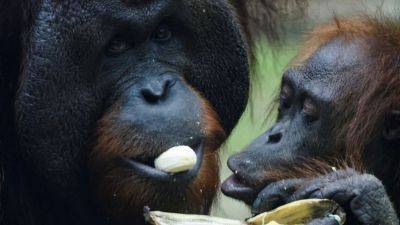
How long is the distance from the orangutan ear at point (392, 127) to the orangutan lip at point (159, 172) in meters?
0.57

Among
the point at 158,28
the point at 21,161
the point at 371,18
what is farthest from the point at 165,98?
the point at 371,18

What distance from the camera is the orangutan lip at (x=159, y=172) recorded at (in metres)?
2.77

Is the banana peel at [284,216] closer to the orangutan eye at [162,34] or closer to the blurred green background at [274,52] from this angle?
the orangutan eye at [162,34]

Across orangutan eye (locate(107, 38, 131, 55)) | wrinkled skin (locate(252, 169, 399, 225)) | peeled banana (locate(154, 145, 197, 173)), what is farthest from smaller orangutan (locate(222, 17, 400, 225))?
orangutan eye (locate(107, 38, 131, 55))

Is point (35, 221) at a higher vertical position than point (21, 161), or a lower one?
lower

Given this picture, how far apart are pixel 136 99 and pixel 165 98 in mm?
81

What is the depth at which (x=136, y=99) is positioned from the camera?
9.29 ft

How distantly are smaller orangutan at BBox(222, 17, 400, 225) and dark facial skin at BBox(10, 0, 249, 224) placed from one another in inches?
6.9

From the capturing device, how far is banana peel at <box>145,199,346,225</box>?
259 cm

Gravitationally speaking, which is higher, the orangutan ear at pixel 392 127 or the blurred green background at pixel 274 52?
the orangutan ear at pixel 392 127

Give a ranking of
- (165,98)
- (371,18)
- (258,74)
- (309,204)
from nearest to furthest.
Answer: (309,204) < (165,98) < (371,18) < (258,74)

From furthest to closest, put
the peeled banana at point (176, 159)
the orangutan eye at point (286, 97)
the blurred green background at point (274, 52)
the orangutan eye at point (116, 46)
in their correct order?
the blurred green background at point (274, 52), the orangutan eye at point (286, 97), the orangutan eye at point (116, 46), the peeled banana at point (176, 159)

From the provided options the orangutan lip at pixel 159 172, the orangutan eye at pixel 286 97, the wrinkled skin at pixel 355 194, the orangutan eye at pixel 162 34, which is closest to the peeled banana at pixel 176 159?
the orangutan lip at pixel 159 172

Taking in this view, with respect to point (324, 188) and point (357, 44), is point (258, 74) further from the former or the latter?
point (324, 188)
